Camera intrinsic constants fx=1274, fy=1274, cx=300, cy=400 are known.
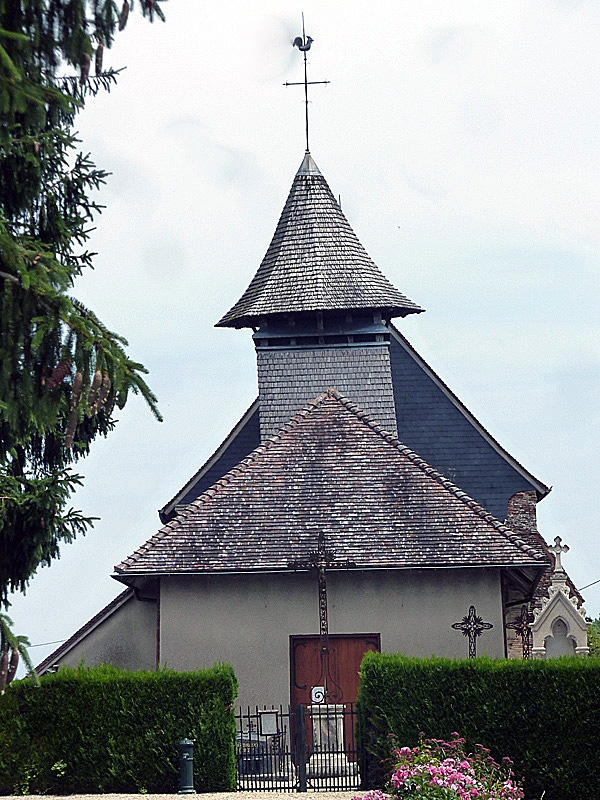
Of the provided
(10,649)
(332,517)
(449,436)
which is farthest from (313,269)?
(10,649)

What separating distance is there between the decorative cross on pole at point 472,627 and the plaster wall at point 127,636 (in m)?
6.35

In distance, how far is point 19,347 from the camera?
7.96m

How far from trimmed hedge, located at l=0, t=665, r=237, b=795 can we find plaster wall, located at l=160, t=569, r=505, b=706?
401 centimetres

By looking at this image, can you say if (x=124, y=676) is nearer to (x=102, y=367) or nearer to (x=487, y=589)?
(x=487, y=589)

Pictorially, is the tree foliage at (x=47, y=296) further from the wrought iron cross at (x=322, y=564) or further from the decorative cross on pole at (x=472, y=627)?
the decorative cross on pole at (x=472, y=627)

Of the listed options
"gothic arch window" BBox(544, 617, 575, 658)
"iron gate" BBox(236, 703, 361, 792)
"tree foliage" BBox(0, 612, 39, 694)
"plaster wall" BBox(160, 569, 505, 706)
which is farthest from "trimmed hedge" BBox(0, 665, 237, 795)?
"gothic arch window" BBox(544, 617, 575, 658)

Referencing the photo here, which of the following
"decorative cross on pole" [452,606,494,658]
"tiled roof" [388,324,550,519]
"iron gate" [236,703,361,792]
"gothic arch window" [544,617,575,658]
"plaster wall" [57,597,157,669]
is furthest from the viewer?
"gothic arch window" [544,617,575,658]


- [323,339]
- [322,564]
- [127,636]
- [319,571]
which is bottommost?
[127,636]

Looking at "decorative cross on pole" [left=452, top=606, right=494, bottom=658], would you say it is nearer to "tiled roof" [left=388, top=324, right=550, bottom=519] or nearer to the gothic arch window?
"tiled roof" [left=388, top=324, right=550, bottom=519]

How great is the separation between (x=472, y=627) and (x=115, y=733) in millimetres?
6769

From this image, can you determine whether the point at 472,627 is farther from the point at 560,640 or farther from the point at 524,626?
the point at 560,640

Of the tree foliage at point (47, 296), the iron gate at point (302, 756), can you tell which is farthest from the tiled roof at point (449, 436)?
the tree foliage at point (47, 296)

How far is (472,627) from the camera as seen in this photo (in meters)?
21.3

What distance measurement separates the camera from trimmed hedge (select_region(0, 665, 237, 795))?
56.1ft
